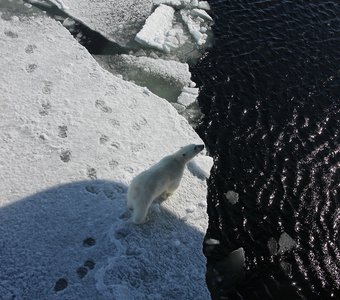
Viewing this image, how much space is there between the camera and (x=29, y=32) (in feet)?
31.1

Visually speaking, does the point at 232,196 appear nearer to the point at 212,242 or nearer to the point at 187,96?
the point at 212,242

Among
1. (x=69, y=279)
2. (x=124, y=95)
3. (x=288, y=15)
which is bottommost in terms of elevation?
(x=69, y=279)

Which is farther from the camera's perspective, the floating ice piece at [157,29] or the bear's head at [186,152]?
the floating ice piece at [157,29]

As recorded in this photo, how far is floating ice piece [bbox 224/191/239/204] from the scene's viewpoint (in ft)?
26.3

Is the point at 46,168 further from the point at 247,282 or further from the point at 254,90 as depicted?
the point at 254,90

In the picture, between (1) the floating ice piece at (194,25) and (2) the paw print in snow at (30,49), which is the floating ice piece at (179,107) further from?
(2) the paw print in snow at (30,49)

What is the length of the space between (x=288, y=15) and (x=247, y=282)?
8.41 meters

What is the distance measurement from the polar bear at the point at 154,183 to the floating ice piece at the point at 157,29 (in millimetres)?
4297

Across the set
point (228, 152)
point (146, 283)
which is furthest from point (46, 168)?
point (228, 152)

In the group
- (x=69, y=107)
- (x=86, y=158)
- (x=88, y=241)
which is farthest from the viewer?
(x=69, y=107)

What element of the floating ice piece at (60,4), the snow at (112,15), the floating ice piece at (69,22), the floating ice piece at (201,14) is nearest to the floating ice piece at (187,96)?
the snow at (112,15)

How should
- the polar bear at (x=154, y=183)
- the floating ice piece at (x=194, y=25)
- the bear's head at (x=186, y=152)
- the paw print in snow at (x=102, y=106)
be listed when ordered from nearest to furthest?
the polar bear at (x=154, y=183)
the bear's head at (x=186, y=152)
the paw print in snow at (x=102, y=106)
the floating ice piece at (x=194, y=25)

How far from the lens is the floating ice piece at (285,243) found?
7.53m

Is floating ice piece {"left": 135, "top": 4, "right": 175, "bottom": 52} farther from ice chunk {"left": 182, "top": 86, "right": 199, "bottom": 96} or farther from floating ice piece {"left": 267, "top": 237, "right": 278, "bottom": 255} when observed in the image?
floating ice piece {"left": 267, "top": 237, "right": 278, "bottom": 255}
